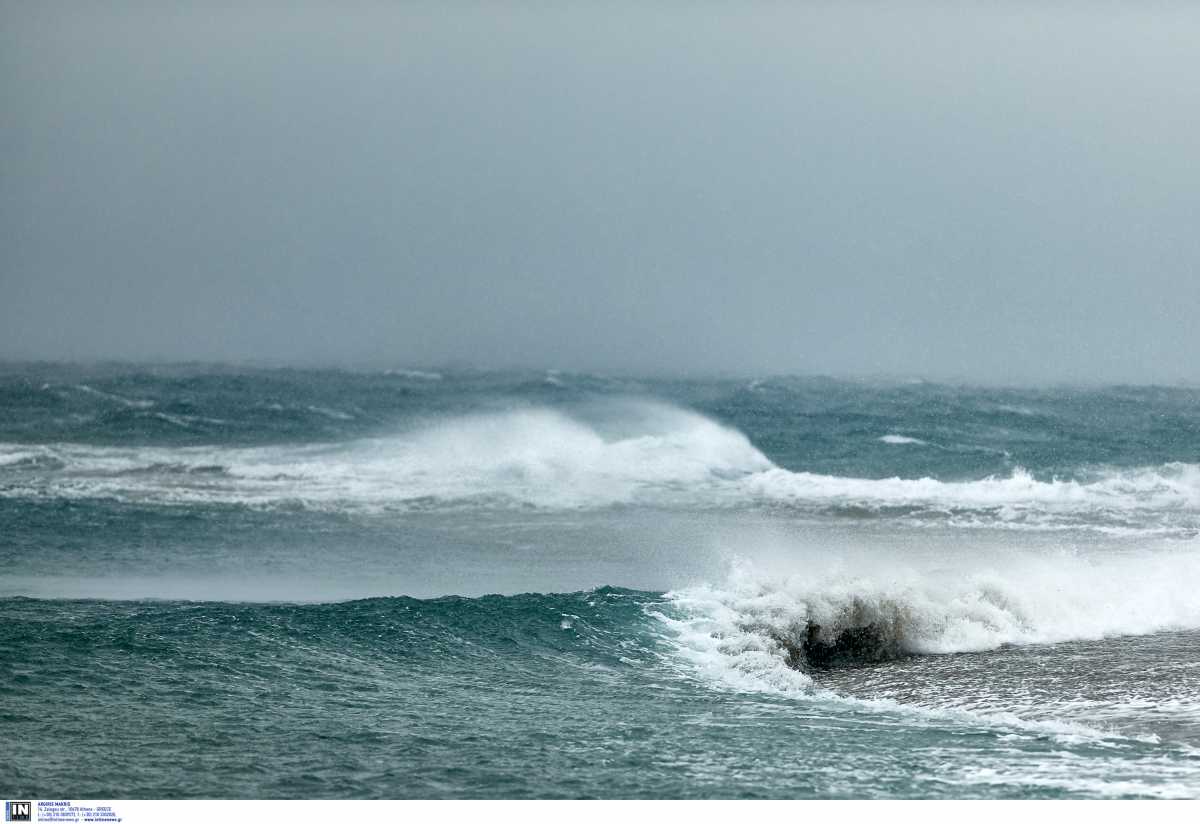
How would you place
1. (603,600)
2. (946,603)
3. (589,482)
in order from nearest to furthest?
(946,603), (603,600), (589,482)

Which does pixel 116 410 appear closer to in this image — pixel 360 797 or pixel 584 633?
pixel 584 633

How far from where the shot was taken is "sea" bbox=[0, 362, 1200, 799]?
323 cm

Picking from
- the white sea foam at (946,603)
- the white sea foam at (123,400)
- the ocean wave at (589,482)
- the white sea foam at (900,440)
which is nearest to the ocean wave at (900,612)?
the white sea foam at (946,603)

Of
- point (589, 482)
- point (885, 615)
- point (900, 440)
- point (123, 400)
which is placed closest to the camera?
→ point (885, 615)

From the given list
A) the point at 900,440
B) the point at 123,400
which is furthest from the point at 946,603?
the point at 123,400

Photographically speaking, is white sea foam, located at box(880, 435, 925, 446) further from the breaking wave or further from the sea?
the breaking wave

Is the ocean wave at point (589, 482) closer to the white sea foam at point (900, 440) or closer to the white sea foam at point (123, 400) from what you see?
the white sea foam at point (900, 440)

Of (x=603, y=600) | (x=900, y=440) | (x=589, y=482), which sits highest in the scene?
(x=900, y=440)

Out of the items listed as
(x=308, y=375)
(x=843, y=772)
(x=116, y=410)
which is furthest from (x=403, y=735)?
(x=308, y=375)

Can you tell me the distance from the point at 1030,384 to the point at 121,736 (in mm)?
9017

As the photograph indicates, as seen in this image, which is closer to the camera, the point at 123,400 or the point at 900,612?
the point at 900,612

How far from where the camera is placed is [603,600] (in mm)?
5043

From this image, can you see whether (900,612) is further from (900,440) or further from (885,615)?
(900,440)

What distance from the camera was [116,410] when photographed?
10930 millimetres
